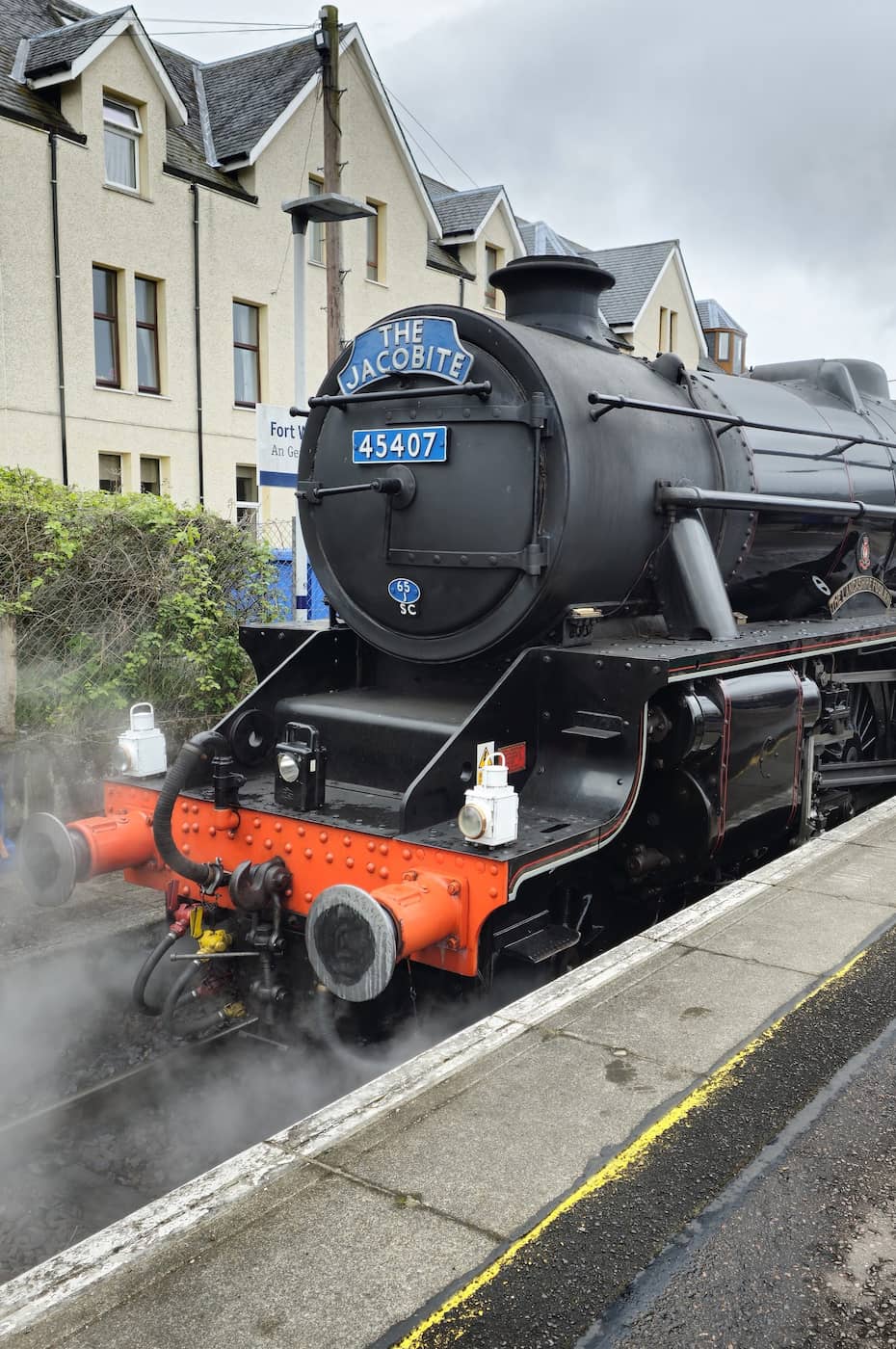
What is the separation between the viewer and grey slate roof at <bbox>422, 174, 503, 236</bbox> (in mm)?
21219

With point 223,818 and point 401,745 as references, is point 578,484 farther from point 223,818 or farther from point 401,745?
point 223,818

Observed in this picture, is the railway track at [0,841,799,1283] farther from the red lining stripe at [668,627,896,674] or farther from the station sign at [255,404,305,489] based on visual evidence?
the station sign at [255,404,305,489]

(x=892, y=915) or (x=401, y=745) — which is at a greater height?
(x=401, y=745)

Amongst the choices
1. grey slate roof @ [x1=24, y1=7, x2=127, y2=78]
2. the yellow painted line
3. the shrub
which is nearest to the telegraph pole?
the shrub

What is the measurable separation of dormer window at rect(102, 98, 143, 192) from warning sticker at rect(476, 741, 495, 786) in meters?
13.7

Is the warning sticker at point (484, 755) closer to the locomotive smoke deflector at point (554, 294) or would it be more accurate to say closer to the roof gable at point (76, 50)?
the locomotive smoke deflector at point (554, 294)

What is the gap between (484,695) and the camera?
4473mm

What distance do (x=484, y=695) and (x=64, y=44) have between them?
47.2ft

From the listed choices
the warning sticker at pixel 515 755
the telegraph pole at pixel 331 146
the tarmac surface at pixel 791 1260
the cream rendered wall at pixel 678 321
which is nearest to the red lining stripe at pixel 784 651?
the warning sticker at pixel 515 755

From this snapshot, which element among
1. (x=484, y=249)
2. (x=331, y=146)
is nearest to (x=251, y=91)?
(x=484, y=249)

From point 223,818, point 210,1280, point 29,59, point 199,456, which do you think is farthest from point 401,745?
point 29,59

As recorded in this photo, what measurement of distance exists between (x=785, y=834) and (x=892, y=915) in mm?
1287

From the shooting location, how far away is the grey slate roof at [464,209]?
21219 mm

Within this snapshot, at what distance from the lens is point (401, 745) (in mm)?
4250
